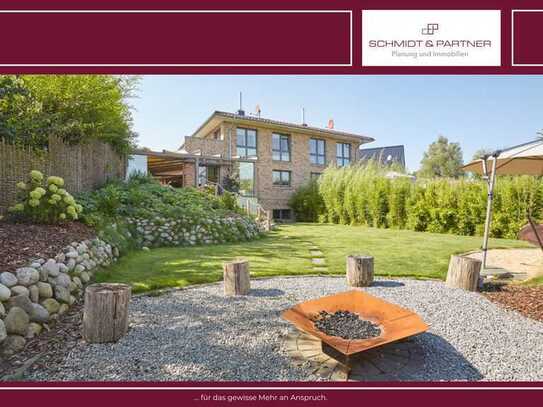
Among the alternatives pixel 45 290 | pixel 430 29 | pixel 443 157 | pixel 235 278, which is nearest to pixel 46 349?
pixel 45 290

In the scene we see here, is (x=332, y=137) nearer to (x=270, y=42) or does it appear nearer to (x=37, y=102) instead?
(x=37, y=102)

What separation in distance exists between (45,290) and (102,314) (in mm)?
859

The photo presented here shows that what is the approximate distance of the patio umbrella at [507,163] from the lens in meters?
4.52

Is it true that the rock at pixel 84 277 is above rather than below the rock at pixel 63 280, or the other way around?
below

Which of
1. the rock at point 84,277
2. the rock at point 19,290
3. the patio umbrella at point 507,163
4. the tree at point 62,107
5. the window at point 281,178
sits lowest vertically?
the rock at point 84,277

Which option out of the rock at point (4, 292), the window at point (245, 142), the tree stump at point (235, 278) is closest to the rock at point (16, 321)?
the rock at point (4, 292)

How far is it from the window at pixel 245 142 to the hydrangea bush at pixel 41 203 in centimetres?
1157

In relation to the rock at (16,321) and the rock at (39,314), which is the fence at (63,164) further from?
the rock at (16,321)

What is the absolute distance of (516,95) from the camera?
3490mm

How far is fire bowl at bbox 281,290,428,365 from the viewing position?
2.13 m

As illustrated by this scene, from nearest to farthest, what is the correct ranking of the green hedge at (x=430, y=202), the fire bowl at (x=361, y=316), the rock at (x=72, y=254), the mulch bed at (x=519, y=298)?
the fire bowl at (x=361, y=316), the mulch bed at (x=519, y=298), the rock at (x=72, y=254), the green hedge at (x=430, y=202)

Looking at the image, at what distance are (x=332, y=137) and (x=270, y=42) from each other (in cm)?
1663

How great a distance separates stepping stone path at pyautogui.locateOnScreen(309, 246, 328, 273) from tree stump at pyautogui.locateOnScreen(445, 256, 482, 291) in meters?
1.85

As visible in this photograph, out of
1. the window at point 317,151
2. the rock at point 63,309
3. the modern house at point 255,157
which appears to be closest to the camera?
the rock at point 63,309
